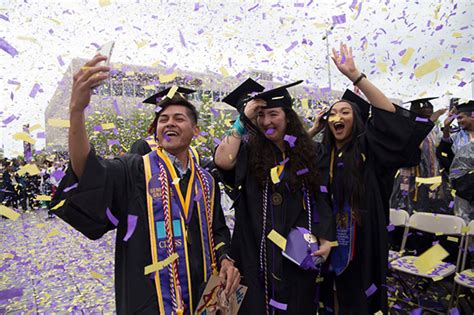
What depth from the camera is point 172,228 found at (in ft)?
5.84

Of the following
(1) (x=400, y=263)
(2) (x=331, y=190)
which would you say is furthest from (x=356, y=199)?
(1) (x=400, y=263)

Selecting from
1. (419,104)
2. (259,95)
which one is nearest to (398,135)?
(419,104)

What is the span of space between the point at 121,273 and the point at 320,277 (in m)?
1.57

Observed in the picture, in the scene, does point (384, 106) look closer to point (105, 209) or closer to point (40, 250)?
point (105, 209)

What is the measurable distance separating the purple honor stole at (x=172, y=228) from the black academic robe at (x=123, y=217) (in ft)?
0.12

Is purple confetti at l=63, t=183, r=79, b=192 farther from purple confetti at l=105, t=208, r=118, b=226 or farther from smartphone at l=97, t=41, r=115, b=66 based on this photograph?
smartphone at l=97, t=41, r=115, b=66

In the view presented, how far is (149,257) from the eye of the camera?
67.9 inches

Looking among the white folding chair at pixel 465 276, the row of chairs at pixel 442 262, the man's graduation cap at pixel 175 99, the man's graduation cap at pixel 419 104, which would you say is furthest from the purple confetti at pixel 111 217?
the white folding chair at pixel 465 276

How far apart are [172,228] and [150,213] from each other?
14 centimetres

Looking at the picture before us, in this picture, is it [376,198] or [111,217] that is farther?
[376,198]

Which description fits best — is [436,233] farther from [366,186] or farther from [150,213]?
[150,213]

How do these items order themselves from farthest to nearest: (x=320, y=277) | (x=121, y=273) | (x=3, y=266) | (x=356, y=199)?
(x=3, y=266) < (x=320, y=277) < (x=356, y=199) < (x=121, y=273)

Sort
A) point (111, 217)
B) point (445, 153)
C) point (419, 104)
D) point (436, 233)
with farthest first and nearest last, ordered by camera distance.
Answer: point (445, 153) → point (436, 233) → point (419, 104) → point (111, 217)

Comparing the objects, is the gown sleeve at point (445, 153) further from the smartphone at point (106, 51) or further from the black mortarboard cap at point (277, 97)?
the smartphone at point (106, 51)
